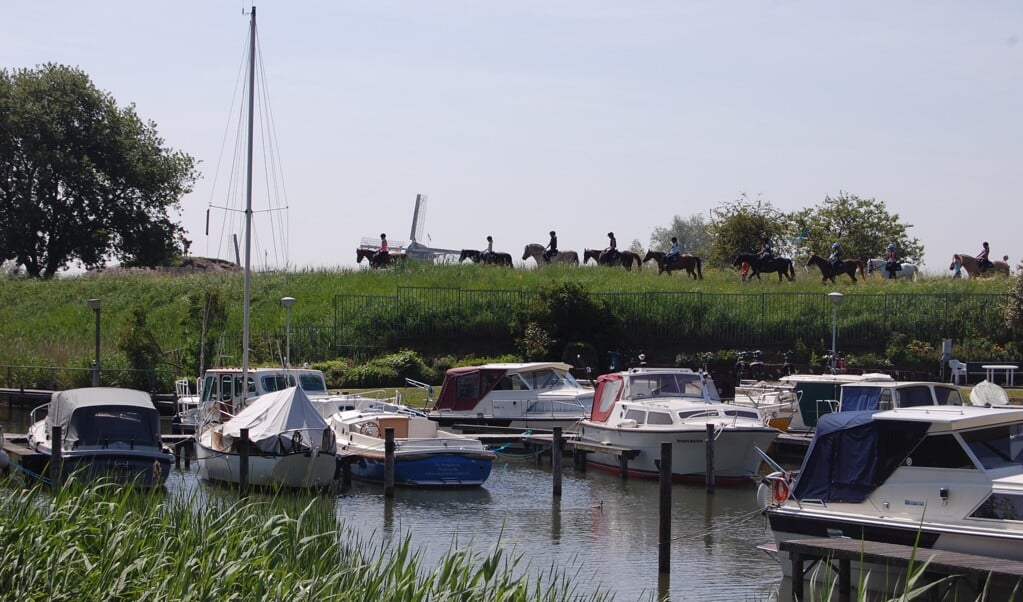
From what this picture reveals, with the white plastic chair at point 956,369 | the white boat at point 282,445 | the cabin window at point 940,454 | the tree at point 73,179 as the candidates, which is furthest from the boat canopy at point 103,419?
the tree at point 73,179

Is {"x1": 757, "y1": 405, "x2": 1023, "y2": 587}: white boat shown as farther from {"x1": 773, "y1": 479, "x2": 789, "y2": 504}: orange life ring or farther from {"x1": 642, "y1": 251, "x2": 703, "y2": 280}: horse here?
{"x1": 642, "y1": 251, "x2": 703, "y2": 280}: horse

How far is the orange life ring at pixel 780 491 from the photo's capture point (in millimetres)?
19266

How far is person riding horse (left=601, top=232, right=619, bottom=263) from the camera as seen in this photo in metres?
62.8

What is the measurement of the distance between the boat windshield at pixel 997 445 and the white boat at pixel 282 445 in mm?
14025

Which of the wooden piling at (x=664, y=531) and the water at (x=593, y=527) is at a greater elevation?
the wooden piling at (x=664, y=531)

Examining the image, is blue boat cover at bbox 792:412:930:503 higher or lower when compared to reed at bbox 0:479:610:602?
higher

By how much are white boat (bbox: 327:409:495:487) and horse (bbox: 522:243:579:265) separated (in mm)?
33471

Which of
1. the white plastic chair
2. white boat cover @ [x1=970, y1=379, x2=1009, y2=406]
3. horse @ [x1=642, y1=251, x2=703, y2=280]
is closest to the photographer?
white boat cover @ [x1=970, y1=379, x2=1009, y2=406]

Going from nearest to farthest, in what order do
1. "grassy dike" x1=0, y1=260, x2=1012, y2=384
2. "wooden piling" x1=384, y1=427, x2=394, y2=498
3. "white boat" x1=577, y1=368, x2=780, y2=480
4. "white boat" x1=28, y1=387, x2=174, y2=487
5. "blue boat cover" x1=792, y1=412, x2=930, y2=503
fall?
1. "blue boat cover" x1=792, y1=412, x2=930, y2=503
2. "white boat" x1=28, y1=387, x2=174, y2=487
3. "wooden piling" x1=384, y1=427, x2=394, y2=498
4. "white boat" x1=577, y1=368, x2=780, y2=480
5. "grassy dike" x1=0, y1=260, x2=1012, y2=384

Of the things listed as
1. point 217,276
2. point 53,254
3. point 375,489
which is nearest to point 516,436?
point 375,489

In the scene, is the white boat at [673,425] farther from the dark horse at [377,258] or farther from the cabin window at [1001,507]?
the dark horse at [377,258]

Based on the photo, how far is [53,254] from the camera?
76.4 m

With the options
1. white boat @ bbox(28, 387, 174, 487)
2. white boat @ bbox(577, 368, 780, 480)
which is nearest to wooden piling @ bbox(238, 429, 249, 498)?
white boat @ bbox(28, 387, 174, 487)

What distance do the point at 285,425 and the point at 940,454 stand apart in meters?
14.9
